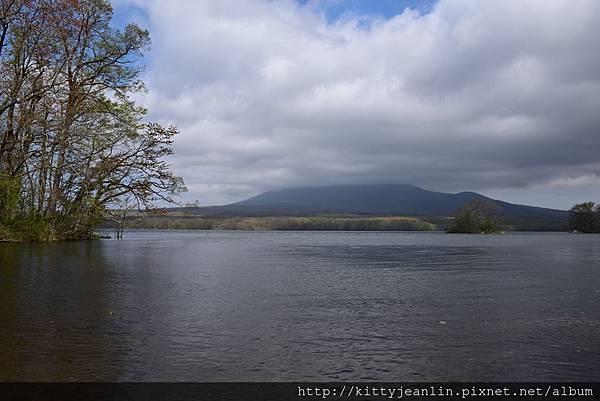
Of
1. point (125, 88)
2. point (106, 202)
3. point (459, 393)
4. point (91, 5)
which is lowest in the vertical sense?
point (459, 393)

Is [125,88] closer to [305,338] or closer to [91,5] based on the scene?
[91,5]

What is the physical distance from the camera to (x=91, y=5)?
40594 millimetres

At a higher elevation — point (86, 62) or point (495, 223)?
point (86, 62)

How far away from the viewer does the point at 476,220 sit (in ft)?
453

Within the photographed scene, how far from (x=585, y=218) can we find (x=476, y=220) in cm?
3933

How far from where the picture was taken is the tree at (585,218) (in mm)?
148625

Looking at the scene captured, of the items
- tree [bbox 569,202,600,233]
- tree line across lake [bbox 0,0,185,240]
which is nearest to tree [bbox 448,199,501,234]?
tree [bbox 569,202,600,233]

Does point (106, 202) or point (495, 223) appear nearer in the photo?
point (106, 202)

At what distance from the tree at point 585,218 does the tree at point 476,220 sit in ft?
97.4

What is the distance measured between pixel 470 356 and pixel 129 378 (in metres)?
5.15

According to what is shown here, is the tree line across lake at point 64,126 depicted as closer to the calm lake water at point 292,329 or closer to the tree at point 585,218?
the calm lake water at point 292,329

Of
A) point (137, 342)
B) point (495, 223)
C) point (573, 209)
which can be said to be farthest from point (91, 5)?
point (573, 209)

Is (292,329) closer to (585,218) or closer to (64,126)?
(64,126)

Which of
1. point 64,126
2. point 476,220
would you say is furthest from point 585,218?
point 64,126
